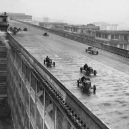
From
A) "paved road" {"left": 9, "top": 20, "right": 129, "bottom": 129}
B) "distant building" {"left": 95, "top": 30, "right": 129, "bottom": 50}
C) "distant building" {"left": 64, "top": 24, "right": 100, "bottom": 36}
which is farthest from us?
"distant building" {"left": 64, "top": 24, "right": 100, "bottom": 36}

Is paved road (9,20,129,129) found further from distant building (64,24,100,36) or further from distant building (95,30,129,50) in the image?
distant building (64,24,100,36)

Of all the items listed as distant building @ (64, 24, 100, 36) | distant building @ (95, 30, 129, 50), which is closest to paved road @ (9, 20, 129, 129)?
distant building @ (95, 30, 129, 50)

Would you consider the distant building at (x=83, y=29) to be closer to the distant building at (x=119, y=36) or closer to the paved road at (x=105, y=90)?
the distant building at (x=119, y=36)

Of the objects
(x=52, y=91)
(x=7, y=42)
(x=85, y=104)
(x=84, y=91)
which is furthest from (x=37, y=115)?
(x=7, y=42)

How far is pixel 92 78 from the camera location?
1612 centimetres

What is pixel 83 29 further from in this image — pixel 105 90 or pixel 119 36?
pixel 105 90

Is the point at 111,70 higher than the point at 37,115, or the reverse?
the point at 111,70

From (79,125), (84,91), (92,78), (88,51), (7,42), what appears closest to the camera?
(79,125)

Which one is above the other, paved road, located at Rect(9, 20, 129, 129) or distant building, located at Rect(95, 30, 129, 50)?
distant building, located at Rect(95, 30, 129, 50)

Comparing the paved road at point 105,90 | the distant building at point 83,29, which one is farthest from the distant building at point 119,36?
the paved road at point 105,90

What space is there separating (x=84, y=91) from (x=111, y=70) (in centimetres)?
638

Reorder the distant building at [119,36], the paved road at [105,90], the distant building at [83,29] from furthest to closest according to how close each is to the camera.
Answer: the distant building at [83,29] < the distant building at [119,36] < the paved road at [105,90]

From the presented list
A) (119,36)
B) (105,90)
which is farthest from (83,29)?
(105,90)

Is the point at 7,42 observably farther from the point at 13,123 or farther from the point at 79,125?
the point at 79,125
